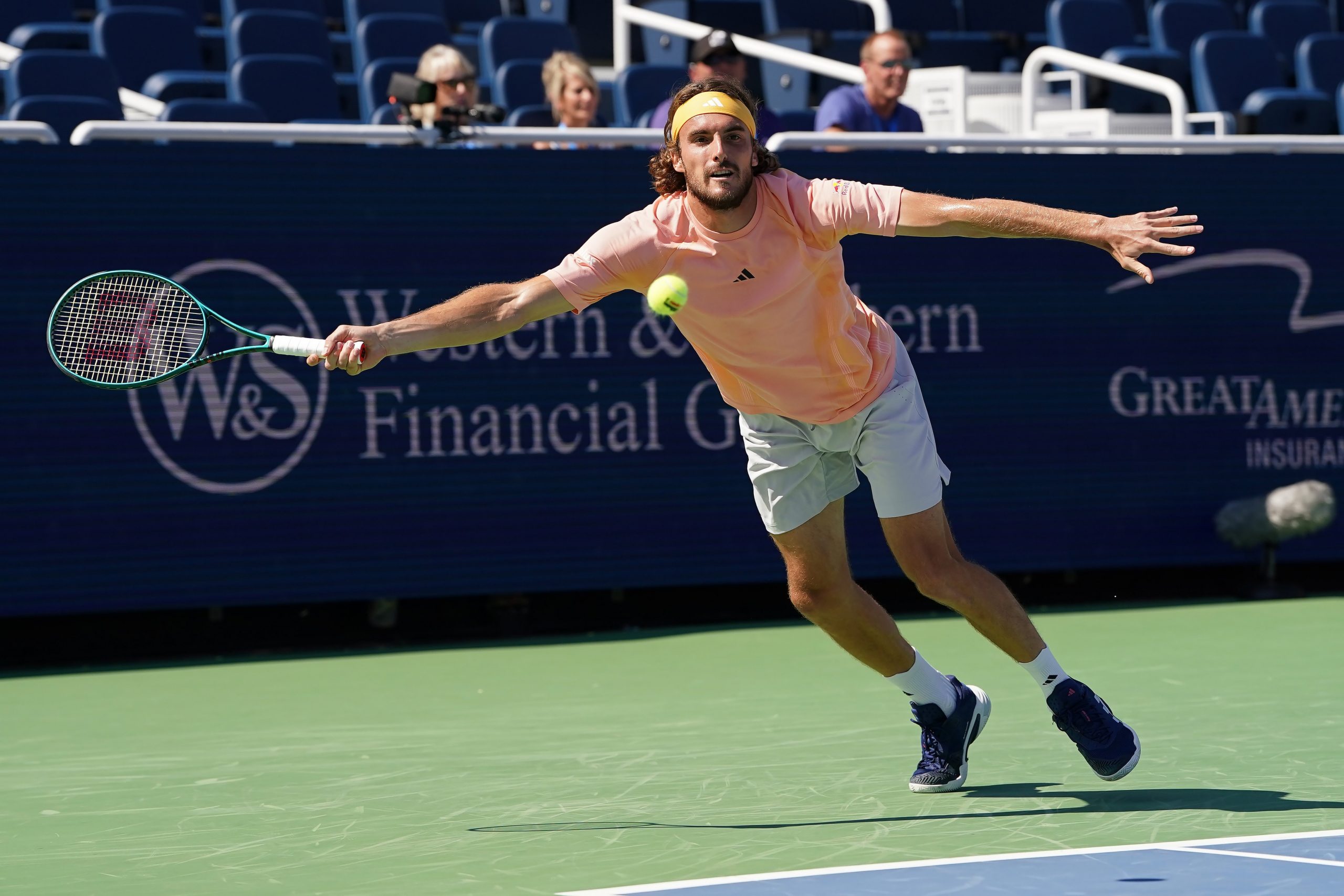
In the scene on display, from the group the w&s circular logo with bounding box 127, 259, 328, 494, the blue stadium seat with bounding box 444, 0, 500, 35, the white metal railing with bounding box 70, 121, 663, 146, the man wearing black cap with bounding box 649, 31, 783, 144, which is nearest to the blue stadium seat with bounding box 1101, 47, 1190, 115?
the man wearing black cap with bounding box 649, 31, 783, 144

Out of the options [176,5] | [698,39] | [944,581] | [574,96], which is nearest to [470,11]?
[176,5]

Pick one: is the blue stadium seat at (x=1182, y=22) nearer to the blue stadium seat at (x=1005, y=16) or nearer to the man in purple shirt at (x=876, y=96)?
the blue stadium seat at (x=1005, y=16)

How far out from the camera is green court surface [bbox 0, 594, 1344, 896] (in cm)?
479

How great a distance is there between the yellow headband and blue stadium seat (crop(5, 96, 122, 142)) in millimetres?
5018

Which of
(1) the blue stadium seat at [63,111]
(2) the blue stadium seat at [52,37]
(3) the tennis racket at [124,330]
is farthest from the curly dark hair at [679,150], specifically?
(2) the blue stadium seat at [52,37]

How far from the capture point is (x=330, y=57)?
38.0 ft

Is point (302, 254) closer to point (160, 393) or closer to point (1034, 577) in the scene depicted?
point (160, 393)

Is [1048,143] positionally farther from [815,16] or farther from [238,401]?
[815,16]

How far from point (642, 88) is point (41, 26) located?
10.9ft

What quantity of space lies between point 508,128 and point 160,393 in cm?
192

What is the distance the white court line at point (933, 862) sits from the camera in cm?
436

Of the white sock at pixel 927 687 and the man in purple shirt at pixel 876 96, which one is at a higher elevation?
the man in purple shirt at pixel 876 96

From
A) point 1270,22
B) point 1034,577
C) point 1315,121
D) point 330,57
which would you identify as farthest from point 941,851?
point 1270,22

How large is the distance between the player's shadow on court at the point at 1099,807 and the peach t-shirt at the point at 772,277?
1.13 m
